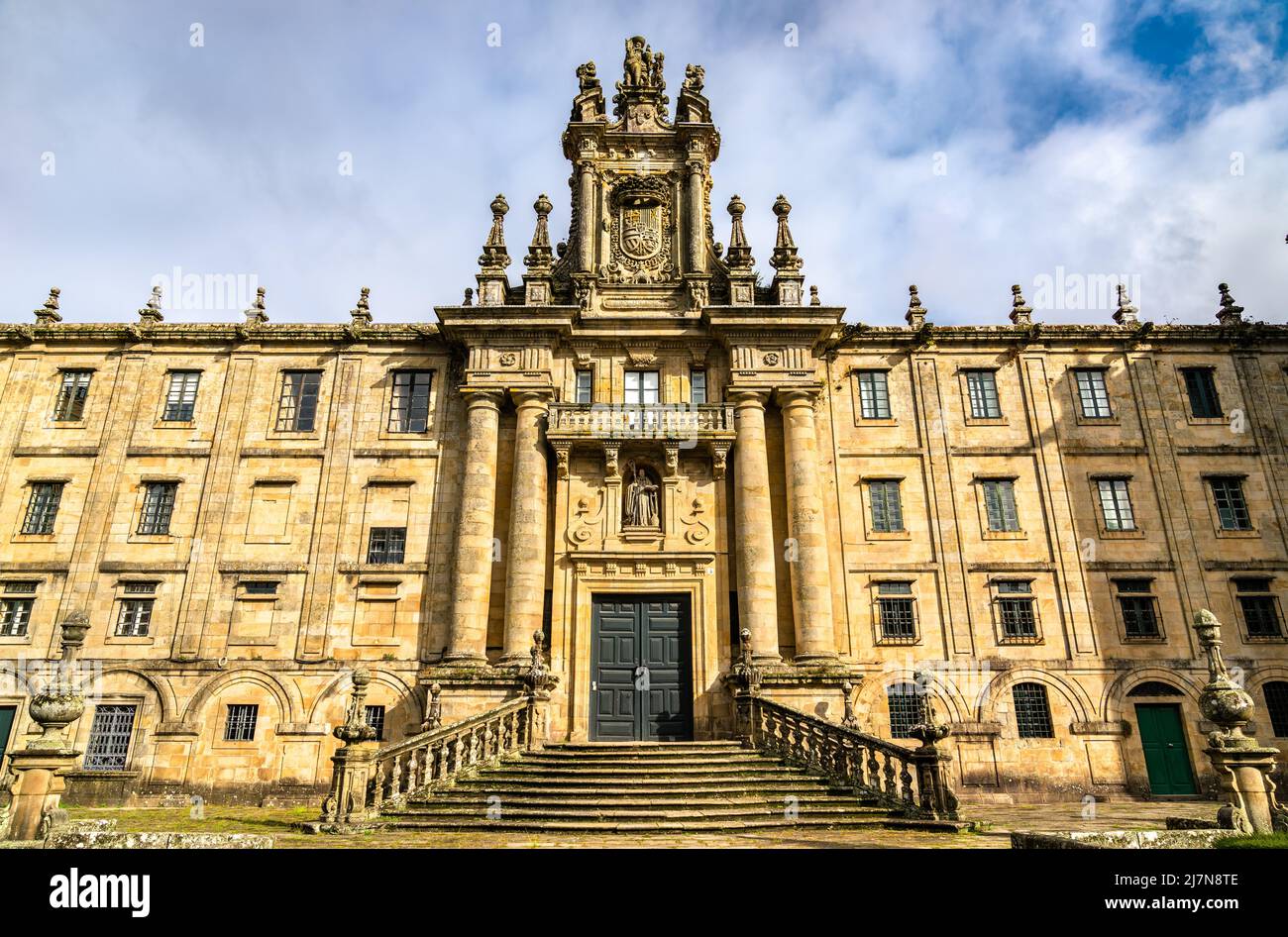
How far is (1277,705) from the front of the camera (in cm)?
2306

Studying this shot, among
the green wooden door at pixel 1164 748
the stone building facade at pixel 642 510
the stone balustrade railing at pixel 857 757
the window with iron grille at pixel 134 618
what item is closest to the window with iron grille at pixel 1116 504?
the stone building facade at pixel 642 510

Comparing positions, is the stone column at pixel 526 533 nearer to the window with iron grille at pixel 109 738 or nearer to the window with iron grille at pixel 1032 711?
the window with iron grille at pixel 109 738

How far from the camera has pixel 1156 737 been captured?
22.6m

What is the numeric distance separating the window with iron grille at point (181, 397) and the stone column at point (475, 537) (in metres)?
9.91

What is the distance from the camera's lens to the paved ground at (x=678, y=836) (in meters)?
12.1

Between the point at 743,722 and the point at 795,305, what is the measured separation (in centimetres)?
1301

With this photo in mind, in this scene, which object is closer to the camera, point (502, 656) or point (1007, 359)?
point (502, 656)

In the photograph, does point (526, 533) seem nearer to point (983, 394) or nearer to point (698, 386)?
point (698, 386)

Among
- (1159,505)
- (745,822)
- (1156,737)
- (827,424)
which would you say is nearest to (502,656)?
(745,822)

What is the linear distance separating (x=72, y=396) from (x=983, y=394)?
31387 mm
